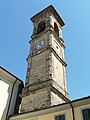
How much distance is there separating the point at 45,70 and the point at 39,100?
11.6 feet

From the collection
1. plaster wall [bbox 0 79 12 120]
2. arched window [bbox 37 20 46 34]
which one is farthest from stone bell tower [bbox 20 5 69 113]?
plaster wall [bbox 0 79 12 120]

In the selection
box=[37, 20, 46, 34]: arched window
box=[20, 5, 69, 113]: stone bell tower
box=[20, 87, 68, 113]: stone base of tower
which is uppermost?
box=[37, 20, 46, 34]: arched window

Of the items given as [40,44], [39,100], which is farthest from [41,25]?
[39,100]

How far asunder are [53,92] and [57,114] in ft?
14.1

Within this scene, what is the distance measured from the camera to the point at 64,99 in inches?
657

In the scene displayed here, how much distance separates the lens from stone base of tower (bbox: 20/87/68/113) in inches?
563

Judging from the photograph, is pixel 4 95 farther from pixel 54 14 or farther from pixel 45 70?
pixel 54 14

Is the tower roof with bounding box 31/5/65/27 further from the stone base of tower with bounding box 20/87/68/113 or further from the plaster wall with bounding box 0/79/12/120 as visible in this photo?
the stone base of tower with bounding box 20/87/68/113

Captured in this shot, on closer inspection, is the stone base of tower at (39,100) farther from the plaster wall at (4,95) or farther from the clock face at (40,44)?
the clock face at (40,44)

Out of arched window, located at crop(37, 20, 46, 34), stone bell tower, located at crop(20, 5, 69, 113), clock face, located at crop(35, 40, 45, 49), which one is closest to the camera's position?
stone bell tower, located at crop(20, 5, 69, 113)

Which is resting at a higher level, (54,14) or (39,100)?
(54,14)

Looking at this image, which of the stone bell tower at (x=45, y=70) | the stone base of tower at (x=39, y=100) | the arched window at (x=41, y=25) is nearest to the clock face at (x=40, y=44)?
the stone bell tower at (x=45, y=70)

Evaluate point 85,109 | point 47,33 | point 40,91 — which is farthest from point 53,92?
point 47,33

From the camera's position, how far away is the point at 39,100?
48.5ft
